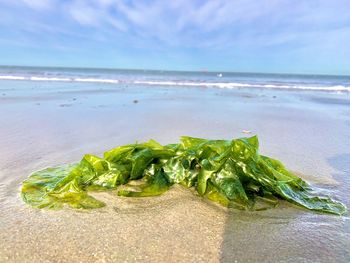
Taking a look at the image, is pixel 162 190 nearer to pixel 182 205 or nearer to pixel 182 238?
pixel 182 205

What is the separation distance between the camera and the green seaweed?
6.16 feet

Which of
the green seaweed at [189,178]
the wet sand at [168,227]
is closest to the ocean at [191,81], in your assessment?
the wet sand at [168,227]

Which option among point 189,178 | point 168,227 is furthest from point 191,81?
point 168,227

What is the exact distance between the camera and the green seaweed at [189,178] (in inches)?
74.0

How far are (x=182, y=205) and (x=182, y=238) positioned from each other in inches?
14.2

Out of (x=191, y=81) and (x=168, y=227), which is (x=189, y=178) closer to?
(x=168, y=227)

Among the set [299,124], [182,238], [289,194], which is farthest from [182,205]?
[299,124]

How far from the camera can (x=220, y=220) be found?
1669 millimetres

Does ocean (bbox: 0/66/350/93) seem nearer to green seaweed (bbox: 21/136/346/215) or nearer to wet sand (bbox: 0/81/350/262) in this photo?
wet sand (bbox: 0/81/350/262)

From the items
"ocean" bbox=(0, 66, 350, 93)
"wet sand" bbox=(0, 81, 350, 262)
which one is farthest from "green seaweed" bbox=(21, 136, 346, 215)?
"ocean" bbox=(0, 66, 350, 93)

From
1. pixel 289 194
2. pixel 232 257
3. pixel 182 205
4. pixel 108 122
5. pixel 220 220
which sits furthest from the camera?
pixel 108 122

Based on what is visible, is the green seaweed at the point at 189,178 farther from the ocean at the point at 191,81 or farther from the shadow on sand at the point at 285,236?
the ocean at the point at 191,81

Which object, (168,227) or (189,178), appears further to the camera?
(189,178)

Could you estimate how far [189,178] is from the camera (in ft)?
6.86
